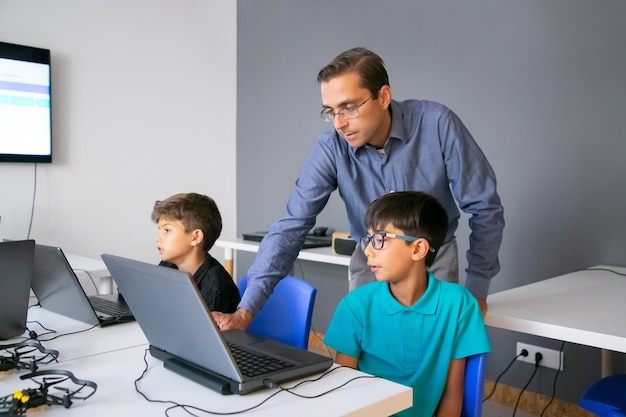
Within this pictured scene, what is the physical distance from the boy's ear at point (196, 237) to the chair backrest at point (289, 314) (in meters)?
0.39

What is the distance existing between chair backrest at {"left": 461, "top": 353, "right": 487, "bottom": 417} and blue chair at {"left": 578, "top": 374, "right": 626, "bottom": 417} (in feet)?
1.34

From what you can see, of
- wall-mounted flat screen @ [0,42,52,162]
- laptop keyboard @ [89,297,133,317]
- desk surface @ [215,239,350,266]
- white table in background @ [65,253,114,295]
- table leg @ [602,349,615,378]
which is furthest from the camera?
wall-mounted flat screen @ [0,42,52,162]

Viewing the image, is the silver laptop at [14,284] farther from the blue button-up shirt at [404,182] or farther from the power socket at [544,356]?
the power socket at [544,356]

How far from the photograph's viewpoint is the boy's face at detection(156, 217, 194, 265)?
80.0 inches

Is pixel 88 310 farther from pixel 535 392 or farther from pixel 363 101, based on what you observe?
pixel 535 392

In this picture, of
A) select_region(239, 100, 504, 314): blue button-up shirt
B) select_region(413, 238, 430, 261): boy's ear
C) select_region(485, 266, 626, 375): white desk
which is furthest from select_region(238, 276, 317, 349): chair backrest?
select_region(485, 266, 626, 375): white desk

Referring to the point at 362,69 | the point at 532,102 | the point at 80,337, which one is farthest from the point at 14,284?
the point at 532,102

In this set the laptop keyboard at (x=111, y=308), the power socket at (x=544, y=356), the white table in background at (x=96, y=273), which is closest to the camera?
the laptop keyboard at (x=111, y=308)

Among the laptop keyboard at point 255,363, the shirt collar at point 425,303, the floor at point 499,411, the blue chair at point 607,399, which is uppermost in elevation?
the shirt collar at point 425,303

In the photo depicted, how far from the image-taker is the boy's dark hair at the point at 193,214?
80.9 inches

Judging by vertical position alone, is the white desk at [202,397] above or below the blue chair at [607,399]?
above

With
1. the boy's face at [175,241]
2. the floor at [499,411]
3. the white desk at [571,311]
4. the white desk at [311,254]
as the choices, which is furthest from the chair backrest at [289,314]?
the floor at [499,411]

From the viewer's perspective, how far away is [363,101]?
166cm

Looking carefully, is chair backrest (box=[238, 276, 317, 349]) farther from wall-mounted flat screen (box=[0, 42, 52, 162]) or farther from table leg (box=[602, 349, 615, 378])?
wall-mounted flat screen (box=[0, 42, 52, 162])
